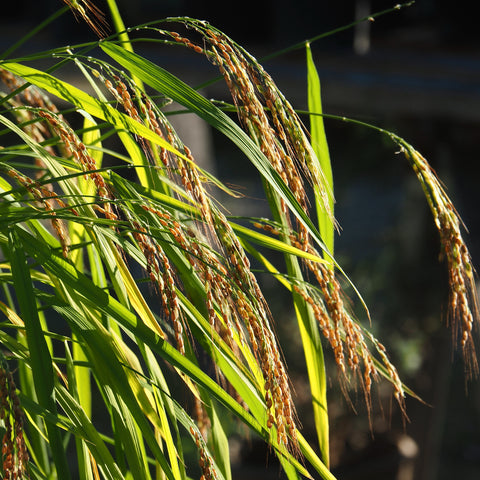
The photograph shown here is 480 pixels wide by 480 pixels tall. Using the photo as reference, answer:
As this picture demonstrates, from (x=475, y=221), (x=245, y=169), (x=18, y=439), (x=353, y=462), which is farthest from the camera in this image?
(x=245, y=169)

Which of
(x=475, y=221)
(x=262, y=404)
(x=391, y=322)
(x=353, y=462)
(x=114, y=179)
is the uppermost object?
(x=114, y=179)

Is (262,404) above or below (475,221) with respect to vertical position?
above

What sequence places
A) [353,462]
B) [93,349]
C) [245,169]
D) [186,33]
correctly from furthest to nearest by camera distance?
[245,169] → [186,33] → [353,462] → [93,349]

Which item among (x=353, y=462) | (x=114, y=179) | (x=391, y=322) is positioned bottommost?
(x=353, y=462)

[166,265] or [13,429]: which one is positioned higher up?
[166,265]

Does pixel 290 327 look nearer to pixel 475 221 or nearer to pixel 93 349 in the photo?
pixel 475 221

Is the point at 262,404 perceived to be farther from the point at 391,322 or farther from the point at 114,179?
the point at 391,322

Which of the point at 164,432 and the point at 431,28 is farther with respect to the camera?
the point at 431,28

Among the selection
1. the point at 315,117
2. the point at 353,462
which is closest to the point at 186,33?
the point at 353,462

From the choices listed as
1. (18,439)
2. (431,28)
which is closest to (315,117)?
(18,439)
